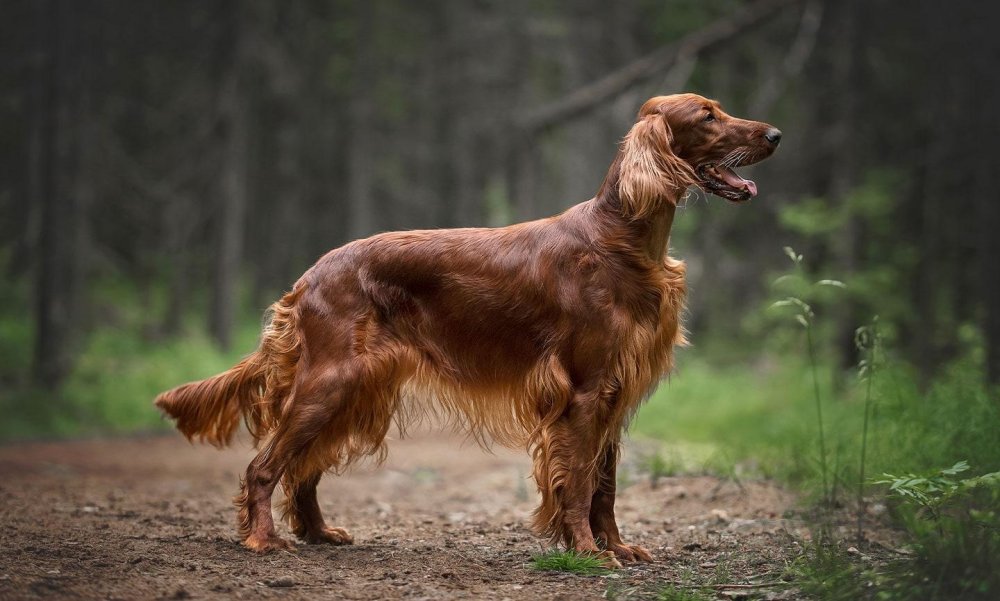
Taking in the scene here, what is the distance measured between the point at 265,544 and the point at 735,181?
9.64ft

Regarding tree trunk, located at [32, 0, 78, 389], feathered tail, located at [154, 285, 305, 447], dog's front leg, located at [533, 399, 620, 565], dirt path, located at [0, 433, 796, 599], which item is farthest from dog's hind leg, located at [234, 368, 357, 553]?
tree trunk, located at [32, 0, 78, 389]

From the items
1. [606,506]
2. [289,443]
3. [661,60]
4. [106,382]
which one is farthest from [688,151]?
[106,382]

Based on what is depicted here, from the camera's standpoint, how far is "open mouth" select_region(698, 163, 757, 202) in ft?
15.3

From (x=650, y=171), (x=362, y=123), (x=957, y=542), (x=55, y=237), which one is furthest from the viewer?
(x=362, y=123)

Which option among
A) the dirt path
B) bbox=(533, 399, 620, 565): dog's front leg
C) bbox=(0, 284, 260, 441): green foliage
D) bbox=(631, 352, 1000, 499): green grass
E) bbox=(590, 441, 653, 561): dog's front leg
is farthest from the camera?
bbox=(0, 284, 260, 441): green foliage

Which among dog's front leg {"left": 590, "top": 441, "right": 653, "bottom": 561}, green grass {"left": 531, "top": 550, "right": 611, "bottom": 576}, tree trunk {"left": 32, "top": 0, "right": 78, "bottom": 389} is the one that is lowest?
green grass {"left": 531, "top": 550, "right": 611, "bottom": 576}

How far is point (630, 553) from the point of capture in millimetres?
4727

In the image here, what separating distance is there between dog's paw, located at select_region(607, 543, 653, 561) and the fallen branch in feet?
26.3

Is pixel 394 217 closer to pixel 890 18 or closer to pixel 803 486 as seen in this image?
pixel 890 18

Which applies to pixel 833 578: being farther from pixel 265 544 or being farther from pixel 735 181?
pixel 265 544

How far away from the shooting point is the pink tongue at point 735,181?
458cm

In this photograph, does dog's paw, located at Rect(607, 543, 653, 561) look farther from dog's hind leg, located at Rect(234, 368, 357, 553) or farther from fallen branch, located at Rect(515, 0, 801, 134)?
fallen branch, located at Rect(515, 0, 801, 134)

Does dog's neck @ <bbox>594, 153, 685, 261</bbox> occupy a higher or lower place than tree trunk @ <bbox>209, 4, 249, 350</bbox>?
lower

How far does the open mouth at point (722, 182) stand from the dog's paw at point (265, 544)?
2.77 m
